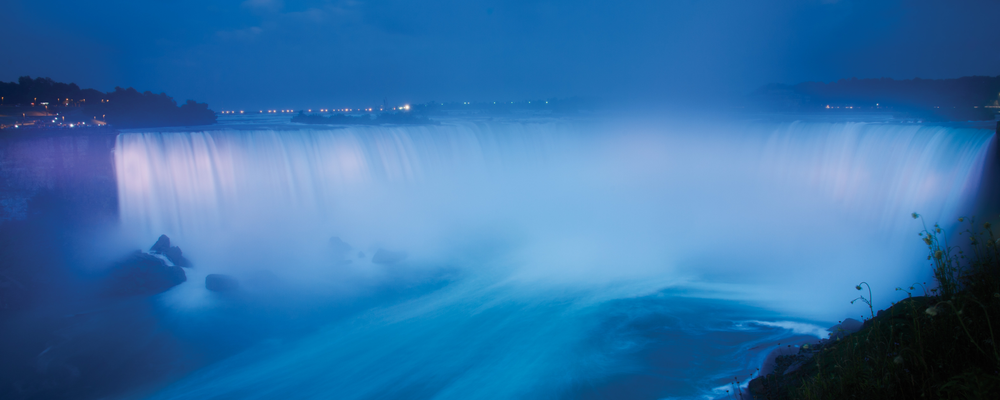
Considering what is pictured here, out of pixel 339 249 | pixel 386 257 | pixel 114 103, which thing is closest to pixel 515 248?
pixel 386 257

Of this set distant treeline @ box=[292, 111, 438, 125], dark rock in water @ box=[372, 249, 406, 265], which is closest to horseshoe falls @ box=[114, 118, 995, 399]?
dark rock in water @ box=[372, 249, 406, 265]

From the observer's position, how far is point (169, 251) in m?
13.8

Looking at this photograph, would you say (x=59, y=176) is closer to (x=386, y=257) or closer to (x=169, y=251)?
(x=169, y=251)

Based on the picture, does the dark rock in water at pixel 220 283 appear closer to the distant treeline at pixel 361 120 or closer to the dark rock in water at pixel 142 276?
the dark rock in water at pixel 142 276

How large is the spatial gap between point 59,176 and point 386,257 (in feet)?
34.0

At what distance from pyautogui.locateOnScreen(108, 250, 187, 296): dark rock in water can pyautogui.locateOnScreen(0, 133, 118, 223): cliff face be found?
128 inches

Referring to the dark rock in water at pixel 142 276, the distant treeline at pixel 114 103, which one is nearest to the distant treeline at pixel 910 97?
the dark rock in water at pixel 142 276

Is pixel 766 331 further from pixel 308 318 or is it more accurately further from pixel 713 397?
pixel 308 318

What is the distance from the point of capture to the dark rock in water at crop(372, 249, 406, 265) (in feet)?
49.0

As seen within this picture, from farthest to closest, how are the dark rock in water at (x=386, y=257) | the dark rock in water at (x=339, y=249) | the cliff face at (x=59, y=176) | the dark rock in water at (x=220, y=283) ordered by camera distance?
the dark rock in water at (x=339, y=249) < the dark rock in water at (x=386, y=257) < the cliff face at (x=59, y=176) < the dark rock in water at (x=220, y=283)

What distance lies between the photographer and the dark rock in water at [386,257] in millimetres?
14938

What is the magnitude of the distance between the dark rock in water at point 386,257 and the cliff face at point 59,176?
29.1ft

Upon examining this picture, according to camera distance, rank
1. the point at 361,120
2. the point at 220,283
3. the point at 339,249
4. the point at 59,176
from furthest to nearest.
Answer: the point at 361,120 < the point at 339,249 < the point at 59,176 < the point at 220,283

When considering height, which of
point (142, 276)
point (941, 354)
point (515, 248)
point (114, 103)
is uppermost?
point (114, 103)
